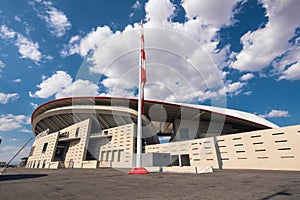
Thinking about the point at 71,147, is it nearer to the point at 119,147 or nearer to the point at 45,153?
the point at 45,153

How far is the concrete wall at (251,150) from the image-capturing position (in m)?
16.5

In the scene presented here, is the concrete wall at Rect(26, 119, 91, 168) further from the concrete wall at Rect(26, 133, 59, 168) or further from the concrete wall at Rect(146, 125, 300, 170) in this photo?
the concrete wall at Rect(146, 125, 300, 170)

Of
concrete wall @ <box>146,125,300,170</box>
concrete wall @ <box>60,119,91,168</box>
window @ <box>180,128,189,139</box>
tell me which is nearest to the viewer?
concrete wall @ <box>146,125,300,170</box>

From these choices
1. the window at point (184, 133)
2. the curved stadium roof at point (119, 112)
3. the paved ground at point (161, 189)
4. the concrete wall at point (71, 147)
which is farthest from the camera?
the window at point (184, 133)

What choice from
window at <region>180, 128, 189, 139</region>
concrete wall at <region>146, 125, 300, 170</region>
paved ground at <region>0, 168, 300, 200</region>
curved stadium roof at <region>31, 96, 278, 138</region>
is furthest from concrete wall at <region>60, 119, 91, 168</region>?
paved ground at <region>0, 168, 300, 200</region>

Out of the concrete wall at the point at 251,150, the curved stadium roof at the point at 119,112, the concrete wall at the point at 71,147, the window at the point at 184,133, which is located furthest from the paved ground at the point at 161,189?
the concrete wall at the point at 71,147

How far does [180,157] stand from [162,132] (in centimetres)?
2859

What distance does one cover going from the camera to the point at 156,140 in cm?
4256

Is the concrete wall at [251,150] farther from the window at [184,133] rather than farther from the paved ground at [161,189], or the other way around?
the window at [184,133]

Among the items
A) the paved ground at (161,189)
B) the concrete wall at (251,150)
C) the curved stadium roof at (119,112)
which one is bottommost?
the paved ground at (161,189)

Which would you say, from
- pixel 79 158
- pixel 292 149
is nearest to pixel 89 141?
pixel 79 158

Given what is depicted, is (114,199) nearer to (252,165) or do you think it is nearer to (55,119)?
(252,165)

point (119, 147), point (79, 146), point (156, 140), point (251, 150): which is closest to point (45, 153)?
point (79, 146)

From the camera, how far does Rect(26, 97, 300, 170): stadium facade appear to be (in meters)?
18.1
